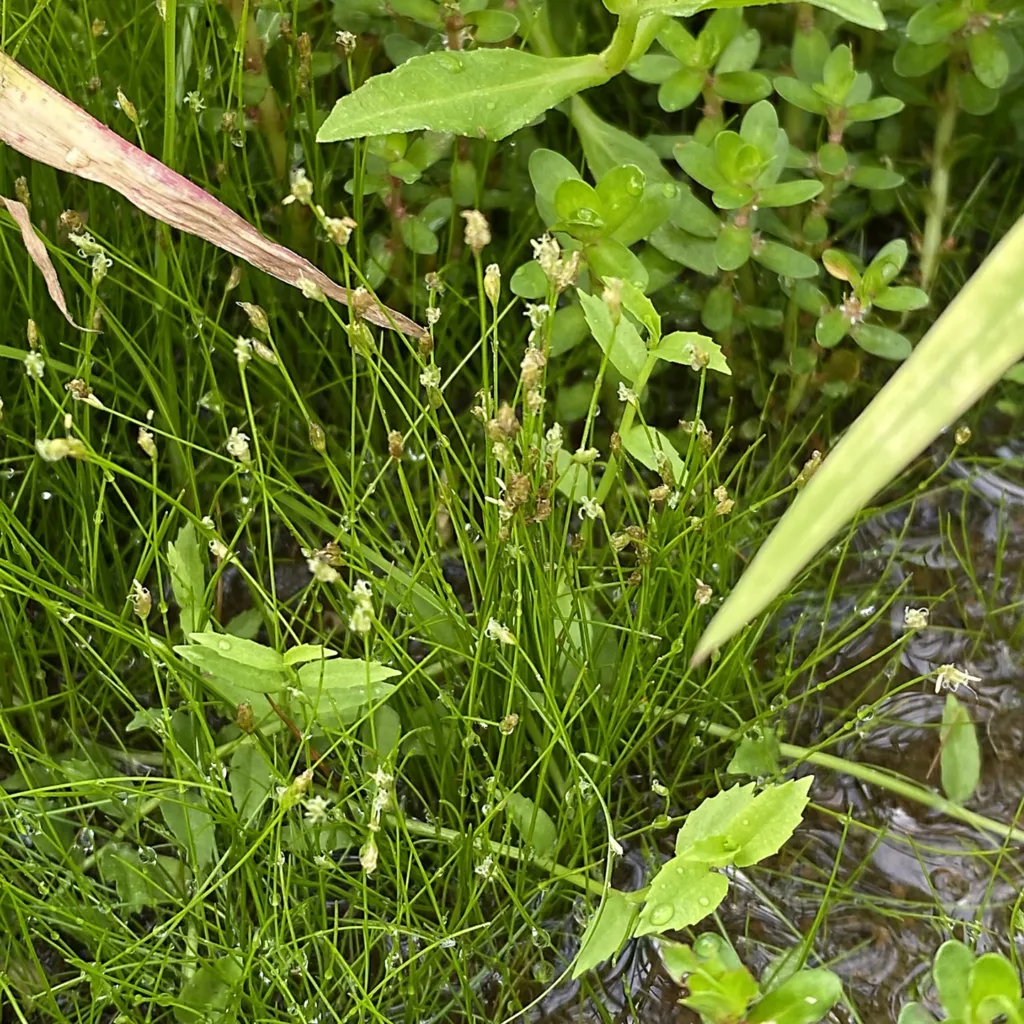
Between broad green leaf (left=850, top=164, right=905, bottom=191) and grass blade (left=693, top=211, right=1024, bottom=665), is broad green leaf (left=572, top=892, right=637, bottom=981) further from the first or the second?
broad green leaf (left=850, top=164, right=905, bottom=191)

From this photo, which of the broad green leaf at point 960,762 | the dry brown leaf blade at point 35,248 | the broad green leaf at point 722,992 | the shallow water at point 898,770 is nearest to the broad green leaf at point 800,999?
the broad green leaf at point 722,992

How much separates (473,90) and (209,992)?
0.63 m

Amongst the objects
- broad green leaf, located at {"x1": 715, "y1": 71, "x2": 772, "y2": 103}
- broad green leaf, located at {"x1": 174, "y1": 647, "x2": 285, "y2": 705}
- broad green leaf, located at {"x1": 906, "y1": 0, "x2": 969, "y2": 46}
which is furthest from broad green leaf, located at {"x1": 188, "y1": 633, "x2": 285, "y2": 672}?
broad green leaf, located at {"x1": 906, "y1": 0, "x2": 969, "y2": 46}

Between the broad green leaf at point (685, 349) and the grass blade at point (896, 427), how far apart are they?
0.19 m

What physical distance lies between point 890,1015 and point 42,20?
3.31 feet

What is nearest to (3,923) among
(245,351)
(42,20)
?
(245,351)

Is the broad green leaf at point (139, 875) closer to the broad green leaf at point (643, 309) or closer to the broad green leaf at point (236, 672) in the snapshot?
the broad green leaf at point (236, 672)

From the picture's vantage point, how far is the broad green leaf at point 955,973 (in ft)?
1.93

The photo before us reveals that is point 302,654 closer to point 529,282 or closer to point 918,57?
point 529,282

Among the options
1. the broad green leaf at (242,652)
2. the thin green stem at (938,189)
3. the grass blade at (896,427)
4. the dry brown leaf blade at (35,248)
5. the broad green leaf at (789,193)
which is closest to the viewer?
the grass blade at (896,427)

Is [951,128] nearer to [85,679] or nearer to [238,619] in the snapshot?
[238,619]

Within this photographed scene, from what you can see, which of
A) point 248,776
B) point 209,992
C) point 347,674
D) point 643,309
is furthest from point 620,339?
point 209,992

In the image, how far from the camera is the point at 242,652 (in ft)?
2.08

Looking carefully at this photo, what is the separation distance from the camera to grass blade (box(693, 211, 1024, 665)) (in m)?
0.50
